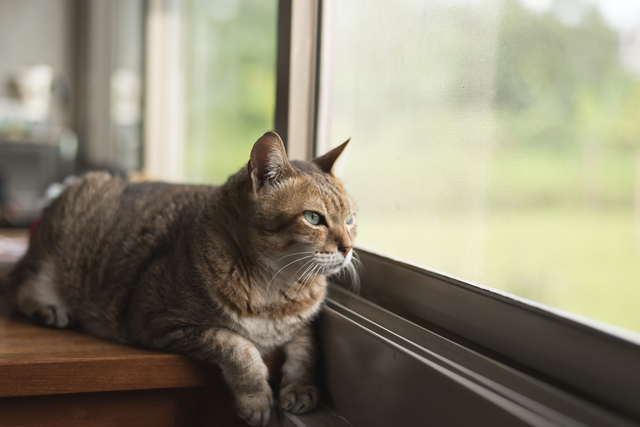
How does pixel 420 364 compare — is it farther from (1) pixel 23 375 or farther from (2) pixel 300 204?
(1) pixel 23 375

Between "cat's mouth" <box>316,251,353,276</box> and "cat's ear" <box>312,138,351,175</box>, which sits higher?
"cat's ear" <box>312,138,351,175</box>

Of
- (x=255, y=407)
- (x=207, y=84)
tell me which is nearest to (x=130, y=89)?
(x=207, y=84)

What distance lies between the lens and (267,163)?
0.98m

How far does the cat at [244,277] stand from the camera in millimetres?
968

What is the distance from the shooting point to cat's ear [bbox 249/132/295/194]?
37.4 inches

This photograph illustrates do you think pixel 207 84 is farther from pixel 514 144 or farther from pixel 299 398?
pixel 514 144

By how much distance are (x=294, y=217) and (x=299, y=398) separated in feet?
1.16

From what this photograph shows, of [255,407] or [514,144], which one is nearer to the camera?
[514,144]

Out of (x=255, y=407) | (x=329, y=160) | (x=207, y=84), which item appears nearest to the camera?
(x=255, y=407)

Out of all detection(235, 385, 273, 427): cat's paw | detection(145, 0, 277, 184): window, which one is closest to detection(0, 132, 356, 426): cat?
detection(235, 385, 273, 427): cat's paw

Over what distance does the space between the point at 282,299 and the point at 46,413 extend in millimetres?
514

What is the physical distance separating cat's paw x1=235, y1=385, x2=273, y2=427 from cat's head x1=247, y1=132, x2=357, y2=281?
0.76 feet

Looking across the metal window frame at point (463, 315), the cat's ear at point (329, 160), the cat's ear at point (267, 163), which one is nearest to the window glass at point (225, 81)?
the metal window frame at point (463, 315)

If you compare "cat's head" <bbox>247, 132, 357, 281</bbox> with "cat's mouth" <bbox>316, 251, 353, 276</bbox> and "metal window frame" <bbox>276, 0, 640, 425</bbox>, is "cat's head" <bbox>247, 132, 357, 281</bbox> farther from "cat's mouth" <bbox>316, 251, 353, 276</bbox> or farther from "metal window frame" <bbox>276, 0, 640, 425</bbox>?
"metal window frame" <bbox>276, 0, 640, 425</bbox>
